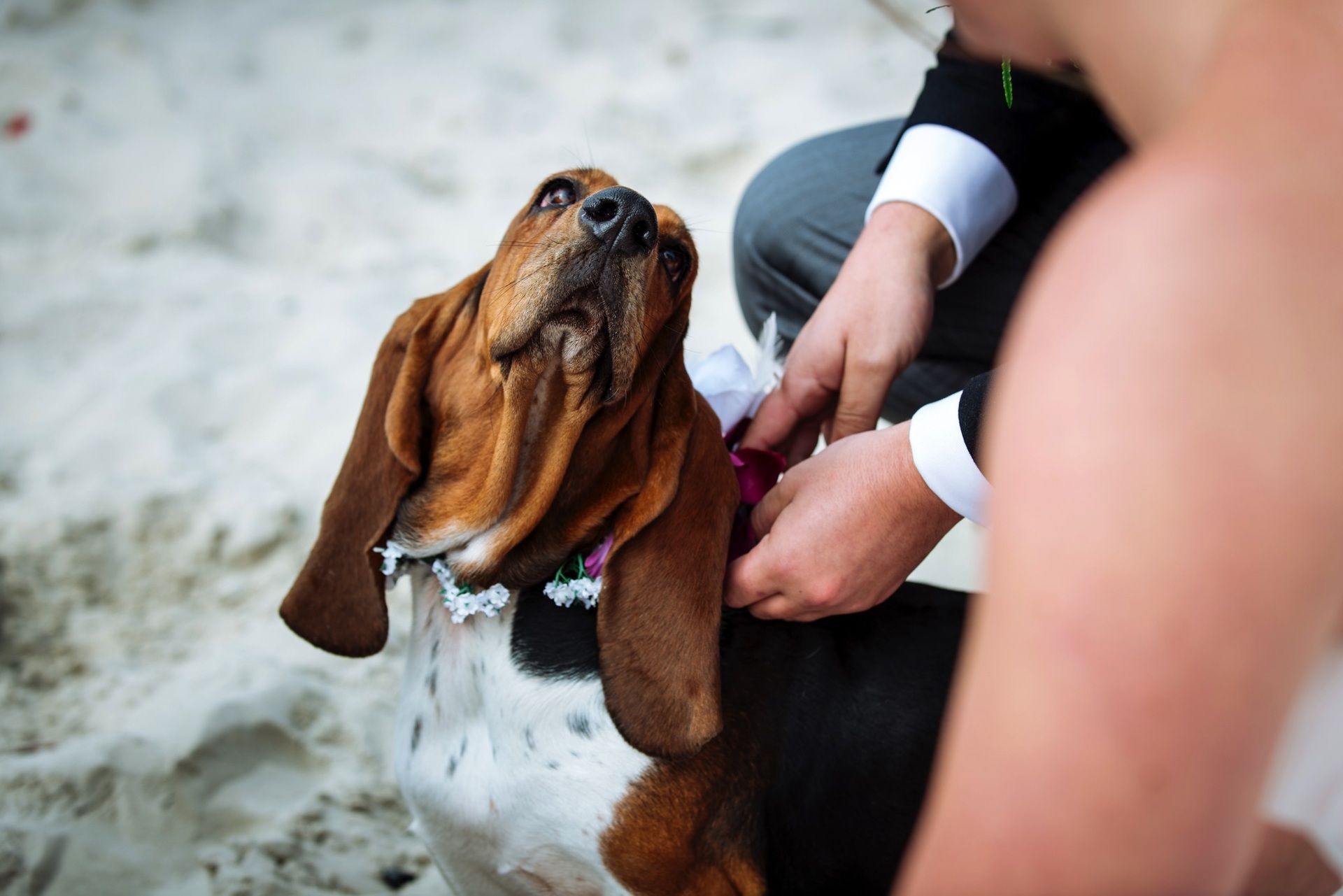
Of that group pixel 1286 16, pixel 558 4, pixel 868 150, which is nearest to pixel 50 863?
pixel 1286 16

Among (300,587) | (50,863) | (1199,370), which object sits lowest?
(50,863)

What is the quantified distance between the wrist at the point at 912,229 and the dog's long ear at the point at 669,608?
85cm

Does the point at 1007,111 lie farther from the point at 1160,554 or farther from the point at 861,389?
the point at 1160,554

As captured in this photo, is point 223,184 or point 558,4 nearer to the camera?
point 223,184

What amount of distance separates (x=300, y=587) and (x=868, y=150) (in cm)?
213

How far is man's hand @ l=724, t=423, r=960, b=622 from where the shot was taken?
1724mm

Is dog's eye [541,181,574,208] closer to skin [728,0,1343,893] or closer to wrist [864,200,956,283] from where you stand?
wrist [864,200,956,283]

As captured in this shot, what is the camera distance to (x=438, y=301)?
6.98 feet

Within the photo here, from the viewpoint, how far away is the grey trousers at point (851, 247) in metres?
2.72

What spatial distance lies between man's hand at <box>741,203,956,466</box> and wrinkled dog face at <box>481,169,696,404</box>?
500 mm

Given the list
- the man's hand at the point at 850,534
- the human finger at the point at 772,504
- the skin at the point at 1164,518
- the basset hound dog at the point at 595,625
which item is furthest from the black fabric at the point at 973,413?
the skin at the point at 1164,518

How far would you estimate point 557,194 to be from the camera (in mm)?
2145

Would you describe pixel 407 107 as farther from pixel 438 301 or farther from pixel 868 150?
pixel 438 301

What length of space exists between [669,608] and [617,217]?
71 centimetres
